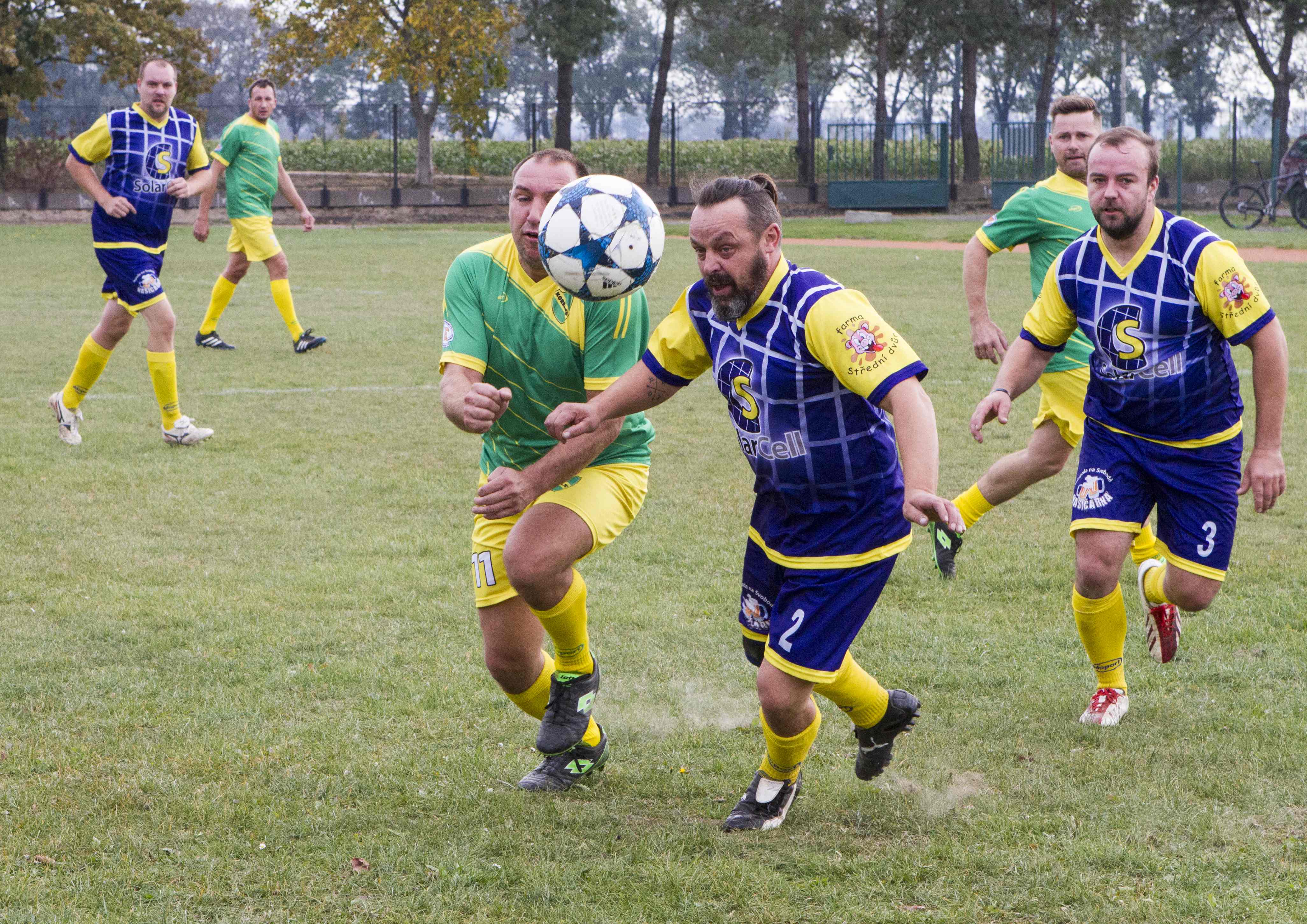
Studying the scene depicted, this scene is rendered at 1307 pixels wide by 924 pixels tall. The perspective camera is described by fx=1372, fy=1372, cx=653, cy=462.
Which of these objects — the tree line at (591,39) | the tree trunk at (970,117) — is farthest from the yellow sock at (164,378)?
the tree trunk at (970,117)

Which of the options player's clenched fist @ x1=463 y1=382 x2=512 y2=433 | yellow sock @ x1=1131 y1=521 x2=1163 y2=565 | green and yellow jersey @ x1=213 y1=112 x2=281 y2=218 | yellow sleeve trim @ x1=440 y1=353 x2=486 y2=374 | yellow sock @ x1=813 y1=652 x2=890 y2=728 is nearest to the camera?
player's clenched fist @ x1=463 y1=382 x2=512 y2=433

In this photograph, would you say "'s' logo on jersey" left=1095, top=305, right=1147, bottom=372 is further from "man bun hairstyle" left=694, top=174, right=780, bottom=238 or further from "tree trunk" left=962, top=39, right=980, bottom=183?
"tree trunk" left=962, top=39, right=980, bottom=183

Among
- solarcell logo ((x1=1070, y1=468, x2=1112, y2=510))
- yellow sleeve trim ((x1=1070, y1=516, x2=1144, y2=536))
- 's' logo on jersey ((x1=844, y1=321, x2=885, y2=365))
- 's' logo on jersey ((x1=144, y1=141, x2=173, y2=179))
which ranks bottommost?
yellow sleeve trim ((x1=1070, y1=516, x2=1144, y2=536))

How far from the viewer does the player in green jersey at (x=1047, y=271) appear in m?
5.89

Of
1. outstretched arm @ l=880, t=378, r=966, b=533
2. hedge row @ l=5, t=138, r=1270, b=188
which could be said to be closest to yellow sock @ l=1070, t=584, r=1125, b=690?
outstretched arm @ l=880, t=378, r=966, b=533

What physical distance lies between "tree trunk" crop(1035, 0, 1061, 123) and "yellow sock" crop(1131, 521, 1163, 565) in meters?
30.8

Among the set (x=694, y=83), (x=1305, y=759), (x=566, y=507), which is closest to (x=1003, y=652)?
(x=1305, y=759)

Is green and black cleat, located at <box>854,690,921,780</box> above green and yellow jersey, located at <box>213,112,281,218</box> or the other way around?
the other way around

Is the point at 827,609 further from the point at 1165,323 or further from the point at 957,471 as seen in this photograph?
the point at 957,471

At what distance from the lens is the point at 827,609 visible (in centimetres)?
363

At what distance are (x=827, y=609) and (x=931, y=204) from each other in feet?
104

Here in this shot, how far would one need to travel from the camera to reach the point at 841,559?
363cm

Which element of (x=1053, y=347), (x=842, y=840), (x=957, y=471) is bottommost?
(x=842, y=840)

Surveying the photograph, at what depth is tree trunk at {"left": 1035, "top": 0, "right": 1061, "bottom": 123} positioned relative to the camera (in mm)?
36562
